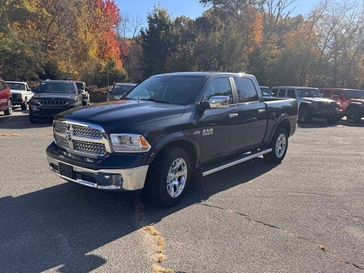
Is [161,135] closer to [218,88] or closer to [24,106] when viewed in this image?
[218,88]

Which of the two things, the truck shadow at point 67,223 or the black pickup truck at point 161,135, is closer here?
the truck shadow at point 67,223

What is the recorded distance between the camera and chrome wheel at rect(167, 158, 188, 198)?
17.4ft

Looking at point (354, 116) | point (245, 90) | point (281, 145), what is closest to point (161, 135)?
point (245, 90)

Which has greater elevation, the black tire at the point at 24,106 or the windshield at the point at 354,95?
the windshield at the point at 354,95

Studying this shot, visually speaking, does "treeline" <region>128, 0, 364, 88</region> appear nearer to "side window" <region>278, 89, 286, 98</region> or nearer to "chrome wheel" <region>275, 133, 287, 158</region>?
"side window" <region>278, 89, 286, 98</region>

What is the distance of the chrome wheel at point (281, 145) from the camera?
8403 mm

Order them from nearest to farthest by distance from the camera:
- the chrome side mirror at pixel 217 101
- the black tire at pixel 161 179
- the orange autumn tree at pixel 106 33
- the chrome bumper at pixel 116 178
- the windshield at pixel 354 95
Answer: the chrome bumper at pixel 116 178 → the black tire at pixel 161 179 → the chrome side mirror at pixel 217 101 → the windshield at pixel 354 95 → the orange autumn tree at pixel 106 33

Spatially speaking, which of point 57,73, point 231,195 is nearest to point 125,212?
point 231,195

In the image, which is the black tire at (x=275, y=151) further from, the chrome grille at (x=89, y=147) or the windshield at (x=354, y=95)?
the windshield at (x=354, y=95)

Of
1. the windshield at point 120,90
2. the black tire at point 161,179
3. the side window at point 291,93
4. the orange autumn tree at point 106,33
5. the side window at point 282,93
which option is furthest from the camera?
the orange autumn tree at point 106,33

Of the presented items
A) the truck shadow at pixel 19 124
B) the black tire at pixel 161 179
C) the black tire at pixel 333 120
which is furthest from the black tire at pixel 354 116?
the black tire at pixel 161 179

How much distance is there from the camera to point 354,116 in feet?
64.7

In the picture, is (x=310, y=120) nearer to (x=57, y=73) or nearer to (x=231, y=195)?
(x=231, y=195)

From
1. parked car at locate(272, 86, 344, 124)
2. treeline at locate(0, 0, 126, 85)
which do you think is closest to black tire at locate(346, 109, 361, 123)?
parked car at locate(272, 86, 344, 124)
